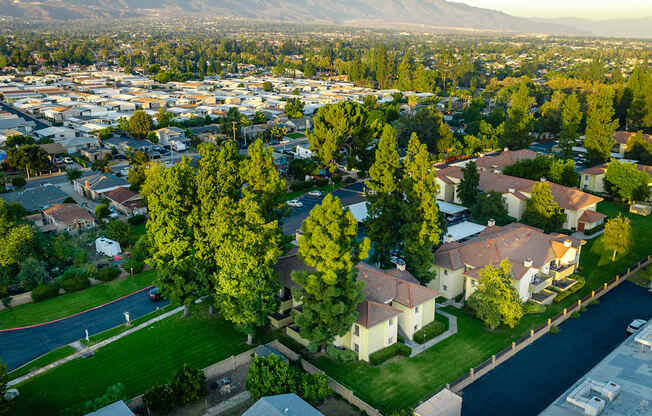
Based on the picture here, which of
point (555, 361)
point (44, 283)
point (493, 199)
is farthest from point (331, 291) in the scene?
point (493, 199)

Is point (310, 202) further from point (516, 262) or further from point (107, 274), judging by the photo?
point (516, 262)

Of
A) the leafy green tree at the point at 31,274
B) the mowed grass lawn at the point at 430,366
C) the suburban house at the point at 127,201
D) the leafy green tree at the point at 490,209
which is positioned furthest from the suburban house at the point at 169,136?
the mowed grass lawn at the point at 430,366

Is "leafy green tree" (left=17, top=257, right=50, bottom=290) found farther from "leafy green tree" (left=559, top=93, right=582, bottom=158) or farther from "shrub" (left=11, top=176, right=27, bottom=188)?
"leafy green tree" (left=559, top=93, right=582, bottom=158)

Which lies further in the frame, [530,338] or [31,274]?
[31,274]

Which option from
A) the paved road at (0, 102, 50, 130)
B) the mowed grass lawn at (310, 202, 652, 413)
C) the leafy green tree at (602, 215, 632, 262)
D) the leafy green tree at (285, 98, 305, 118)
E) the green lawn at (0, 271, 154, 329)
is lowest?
the green lawn at (0, 271, 154, 329)

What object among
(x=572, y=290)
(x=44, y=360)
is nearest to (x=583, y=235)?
(x=572, y=290)

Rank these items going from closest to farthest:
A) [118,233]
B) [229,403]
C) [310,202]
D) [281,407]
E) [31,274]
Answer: [281,407] → [229,403] → [31,274] → [118,233] → [310,202]

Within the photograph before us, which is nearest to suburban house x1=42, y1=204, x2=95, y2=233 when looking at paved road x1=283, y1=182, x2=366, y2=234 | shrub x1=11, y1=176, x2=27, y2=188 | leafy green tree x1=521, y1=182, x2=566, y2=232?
shrub x1=11, y1=176, x2=27, y2=188

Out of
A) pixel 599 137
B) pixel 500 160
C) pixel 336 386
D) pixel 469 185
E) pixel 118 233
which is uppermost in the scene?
pixel 599 137
